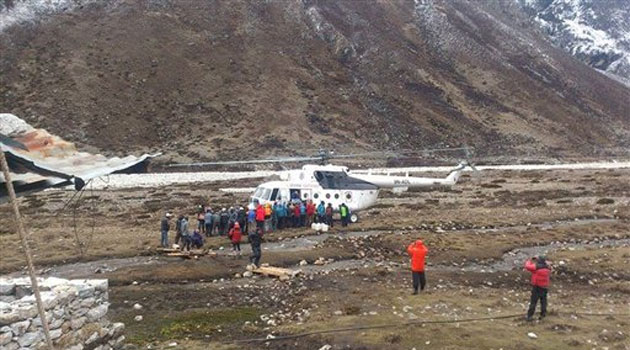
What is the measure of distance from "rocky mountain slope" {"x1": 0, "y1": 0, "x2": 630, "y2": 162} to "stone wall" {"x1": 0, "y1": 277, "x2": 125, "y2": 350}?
77.0m

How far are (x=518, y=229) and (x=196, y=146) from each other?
6775 cm

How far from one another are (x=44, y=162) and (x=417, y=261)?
1256 centimetres

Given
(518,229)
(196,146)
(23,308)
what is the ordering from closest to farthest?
(23,308), (518,229), (196,146)

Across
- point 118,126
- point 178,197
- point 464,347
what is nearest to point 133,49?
point 118,126

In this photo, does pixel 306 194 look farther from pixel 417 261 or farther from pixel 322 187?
pixel 417 261

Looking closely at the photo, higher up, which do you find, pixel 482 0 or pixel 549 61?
pixel 482 0

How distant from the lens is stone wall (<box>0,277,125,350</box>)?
461 inches

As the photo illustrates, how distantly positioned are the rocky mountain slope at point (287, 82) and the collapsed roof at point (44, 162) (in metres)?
79.9

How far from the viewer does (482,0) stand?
598 ft

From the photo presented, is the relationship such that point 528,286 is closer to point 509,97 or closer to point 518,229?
point 518,229

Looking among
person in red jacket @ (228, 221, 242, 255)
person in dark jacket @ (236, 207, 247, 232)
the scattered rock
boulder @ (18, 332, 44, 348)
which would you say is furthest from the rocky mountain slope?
boulder @ (18, 332, 44, 348)

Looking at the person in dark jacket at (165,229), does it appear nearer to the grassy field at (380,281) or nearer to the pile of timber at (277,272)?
the grassy field at (380,281)

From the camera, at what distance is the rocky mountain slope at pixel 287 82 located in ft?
324

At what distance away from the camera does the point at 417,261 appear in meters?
19.6
